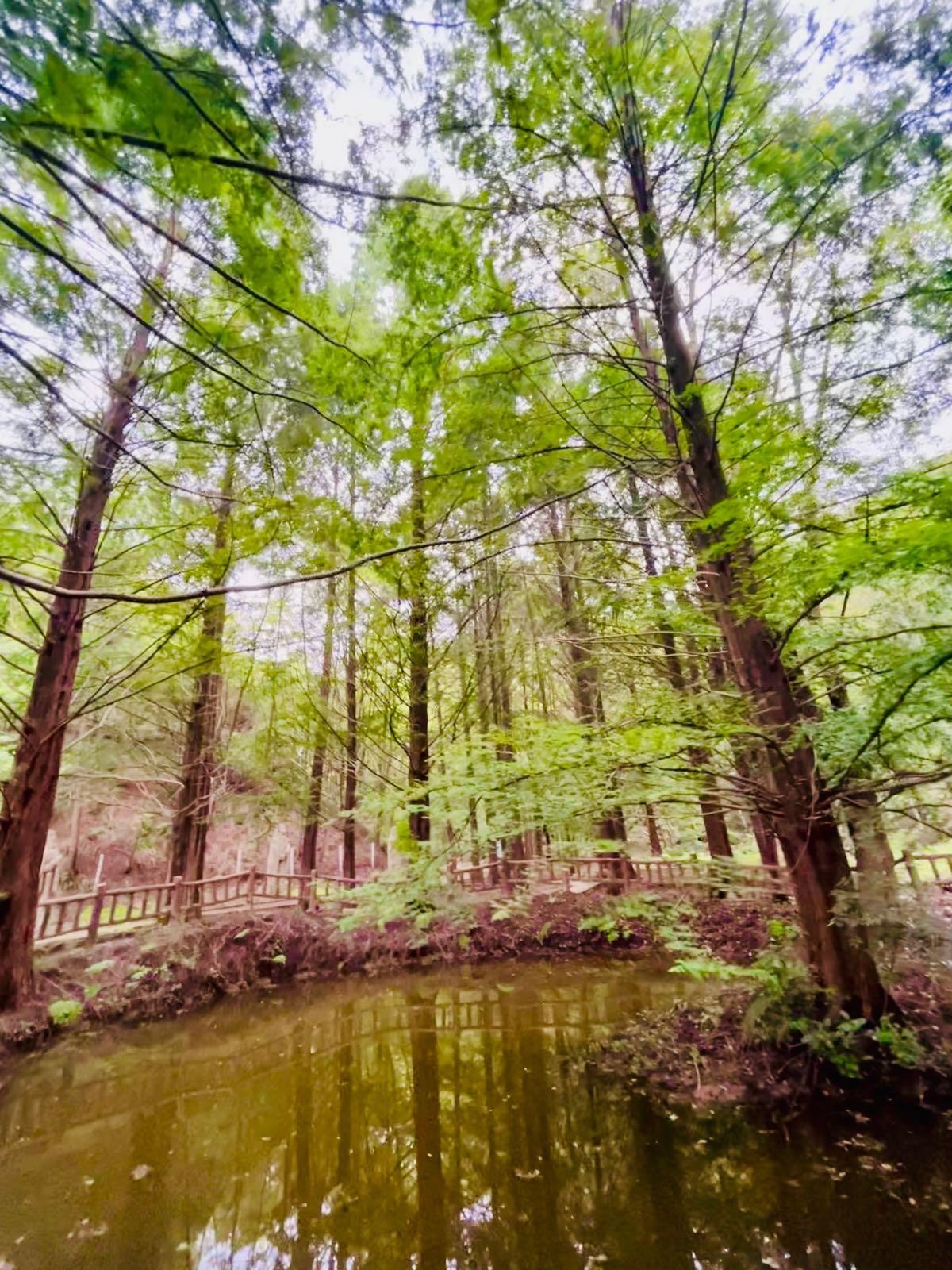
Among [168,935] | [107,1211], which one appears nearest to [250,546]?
[107,1211]

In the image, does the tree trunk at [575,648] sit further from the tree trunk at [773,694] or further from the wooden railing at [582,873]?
the tree trunk at [773,694]

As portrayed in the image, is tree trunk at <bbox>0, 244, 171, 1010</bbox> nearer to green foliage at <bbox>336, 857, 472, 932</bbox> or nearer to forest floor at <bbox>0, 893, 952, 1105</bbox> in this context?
forest floor at <bbox>0, 893, 952, 1105</bbox>

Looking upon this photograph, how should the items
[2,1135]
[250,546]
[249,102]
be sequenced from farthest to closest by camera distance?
[2,1135], [250,546], [249,102]

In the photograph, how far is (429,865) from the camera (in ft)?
14.9

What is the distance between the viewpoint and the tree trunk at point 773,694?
355cm

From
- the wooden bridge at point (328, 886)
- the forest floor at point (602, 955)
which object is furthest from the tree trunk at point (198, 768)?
the forest floor at point (602, 955)

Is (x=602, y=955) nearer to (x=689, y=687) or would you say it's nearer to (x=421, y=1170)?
(x=421, y=1170)

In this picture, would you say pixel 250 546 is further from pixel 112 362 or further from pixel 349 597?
pixel 349 597

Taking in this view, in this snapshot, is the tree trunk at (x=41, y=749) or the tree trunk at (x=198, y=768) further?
the tree trunk at (x=198, y=768)

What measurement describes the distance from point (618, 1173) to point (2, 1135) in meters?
4.55

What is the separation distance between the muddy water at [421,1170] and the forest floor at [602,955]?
1.10 feet

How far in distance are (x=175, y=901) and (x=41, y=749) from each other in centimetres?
384

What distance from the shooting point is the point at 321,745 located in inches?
283

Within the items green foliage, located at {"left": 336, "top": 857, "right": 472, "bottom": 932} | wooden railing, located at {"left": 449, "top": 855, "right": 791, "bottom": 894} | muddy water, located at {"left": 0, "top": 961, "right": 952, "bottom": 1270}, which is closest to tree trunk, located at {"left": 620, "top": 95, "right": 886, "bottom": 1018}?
muddy water, located at {"left": 0, "top": 961, "right": 952, "bottom": 1270}
